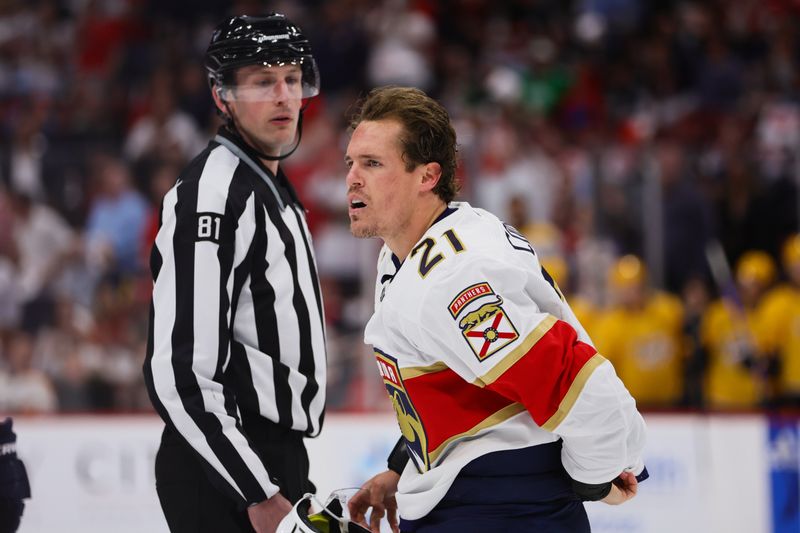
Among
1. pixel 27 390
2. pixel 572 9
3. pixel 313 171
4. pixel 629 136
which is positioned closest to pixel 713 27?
pixel 572 9

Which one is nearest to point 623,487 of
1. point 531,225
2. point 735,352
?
point 531,225

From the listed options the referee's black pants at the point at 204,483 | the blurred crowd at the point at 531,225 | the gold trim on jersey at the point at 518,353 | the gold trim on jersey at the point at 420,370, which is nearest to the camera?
Answer: the gold trim on jersey at the point at 518,353

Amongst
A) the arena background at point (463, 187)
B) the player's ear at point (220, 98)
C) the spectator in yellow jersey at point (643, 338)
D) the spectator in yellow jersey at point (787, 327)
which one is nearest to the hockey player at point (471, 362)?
the player's ear at point (220, 98)

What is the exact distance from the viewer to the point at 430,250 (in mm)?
2260

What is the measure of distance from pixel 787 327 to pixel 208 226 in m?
5.77

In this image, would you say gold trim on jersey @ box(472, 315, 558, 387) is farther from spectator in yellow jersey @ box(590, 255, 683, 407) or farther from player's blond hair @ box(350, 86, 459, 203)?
spectator in yellow jersey @ box(590, 255, 683, 407)

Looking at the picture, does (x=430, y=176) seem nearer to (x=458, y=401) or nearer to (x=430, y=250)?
(x=430, y=250)

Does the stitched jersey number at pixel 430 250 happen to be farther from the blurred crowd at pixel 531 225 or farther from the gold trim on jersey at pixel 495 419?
the blurred crowd at pixel 531 225

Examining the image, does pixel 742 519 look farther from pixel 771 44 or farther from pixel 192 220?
pixel 771 44

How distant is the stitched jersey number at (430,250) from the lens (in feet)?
7.27

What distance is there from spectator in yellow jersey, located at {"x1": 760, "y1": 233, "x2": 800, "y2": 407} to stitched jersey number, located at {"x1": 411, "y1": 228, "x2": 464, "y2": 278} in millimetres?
5680

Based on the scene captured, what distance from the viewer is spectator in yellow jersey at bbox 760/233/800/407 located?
7.42 meters

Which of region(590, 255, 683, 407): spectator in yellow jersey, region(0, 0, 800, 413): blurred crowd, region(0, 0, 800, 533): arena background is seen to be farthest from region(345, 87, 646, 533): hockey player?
region(590, 255, 683, 407): spectator in yellow jersey

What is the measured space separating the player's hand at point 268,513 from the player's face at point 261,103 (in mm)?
896
